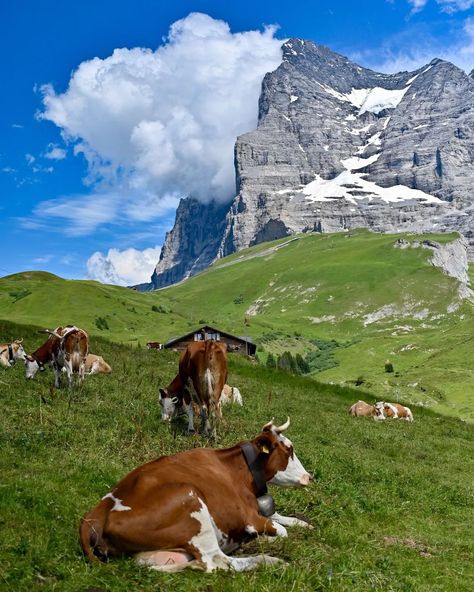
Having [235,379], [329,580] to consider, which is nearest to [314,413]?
[235,379]

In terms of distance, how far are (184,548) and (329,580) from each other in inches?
76.3

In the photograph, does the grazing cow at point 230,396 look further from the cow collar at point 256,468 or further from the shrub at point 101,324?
the shrub at point 101,324

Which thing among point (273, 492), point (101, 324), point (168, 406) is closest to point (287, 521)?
point (273, 492)

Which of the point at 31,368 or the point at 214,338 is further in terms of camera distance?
the point at 214,338

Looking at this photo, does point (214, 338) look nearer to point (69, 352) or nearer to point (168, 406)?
point (69, 352)

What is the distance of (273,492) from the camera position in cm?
1197

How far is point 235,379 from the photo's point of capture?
1532 inches

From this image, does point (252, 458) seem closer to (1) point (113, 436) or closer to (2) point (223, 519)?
(2) point (223, 519)

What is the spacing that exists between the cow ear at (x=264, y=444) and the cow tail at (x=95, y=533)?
292 cm

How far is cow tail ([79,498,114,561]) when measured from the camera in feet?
25.4

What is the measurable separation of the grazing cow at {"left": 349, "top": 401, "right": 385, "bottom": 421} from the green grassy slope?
8.55 metres

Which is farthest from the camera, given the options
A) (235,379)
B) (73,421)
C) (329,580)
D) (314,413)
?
(235,379)

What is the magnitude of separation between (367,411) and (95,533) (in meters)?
29.0

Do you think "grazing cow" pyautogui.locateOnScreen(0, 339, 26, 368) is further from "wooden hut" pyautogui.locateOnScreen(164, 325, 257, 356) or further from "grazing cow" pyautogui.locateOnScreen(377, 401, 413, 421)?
"wooden hut" pyautogui.locateOnScreen(164, 325, 257, 356)
